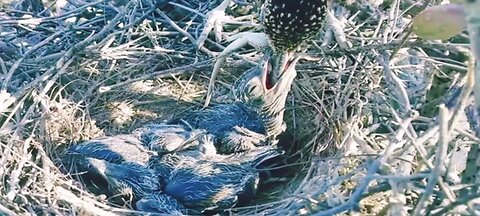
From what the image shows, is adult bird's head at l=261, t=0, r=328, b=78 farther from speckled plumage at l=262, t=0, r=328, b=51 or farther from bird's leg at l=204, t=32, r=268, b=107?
bird's leg at l=204, t=32, r=268, b=107

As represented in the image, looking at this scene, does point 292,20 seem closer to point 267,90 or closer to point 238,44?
point 267,90

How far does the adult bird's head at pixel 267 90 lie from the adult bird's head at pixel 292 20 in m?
0.19

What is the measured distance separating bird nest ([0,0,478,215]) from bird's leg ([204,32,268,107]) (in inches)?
4.5

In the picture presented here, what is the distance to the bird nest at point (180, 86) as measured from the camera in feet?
6.21

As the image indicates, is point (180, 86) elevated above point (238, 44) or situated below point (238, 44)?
below

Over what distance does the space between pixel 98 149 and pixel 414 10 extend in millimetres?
971

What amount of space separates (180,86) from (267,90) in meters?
0.56

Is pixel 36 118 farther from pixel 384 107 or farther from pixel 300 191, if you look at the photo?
pixel 384 107

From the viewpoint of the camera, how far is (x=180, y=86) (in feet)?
8.42

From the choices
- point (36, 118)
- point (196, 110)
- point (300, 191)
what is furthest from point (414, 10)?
point (36, 118)

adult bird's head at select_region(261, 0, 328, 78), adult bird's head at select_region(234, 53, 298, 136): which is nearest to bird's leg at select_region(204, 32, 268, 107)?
adult bird's head at select_region(234, 53, 298, 136)

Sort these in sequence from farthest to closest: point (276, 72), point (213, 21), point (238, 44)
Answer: point (213, 21), point (238, 44), point (276, 72)

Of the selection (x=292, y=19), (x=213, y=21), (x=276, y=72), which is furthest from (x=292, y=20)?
(x=213, y=21)

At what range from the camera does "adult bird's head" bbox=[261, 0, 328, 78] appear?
1.74 metres
